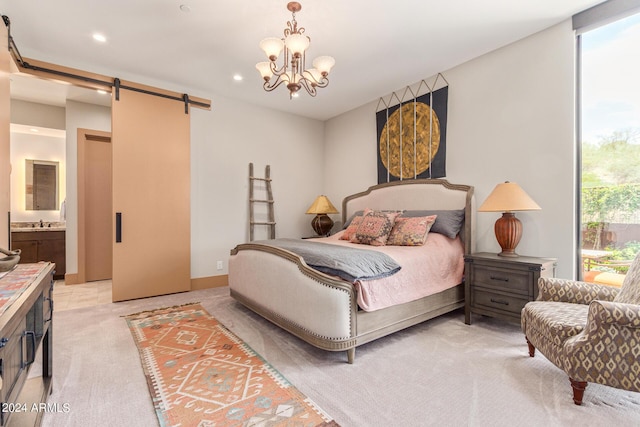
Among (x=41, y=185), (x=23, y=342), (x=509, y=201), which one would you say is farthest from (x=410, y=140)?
(x=41, y=185)

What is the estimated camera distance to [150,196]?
386 centimetres

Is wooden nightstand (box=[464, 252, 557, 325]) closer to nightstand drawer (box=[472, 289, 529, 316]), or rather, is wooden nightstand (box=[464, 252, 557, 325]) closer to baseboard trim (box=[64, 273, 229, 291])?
nightstand drawer (box=[472, 289, 529, 316])

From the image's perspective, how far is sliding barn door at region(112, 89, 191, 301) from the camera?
3.66 meters

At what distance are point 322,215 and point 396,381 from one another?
10.8 ft

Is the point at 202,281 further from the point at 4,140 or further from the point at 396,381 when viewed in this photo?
the point at 396,381

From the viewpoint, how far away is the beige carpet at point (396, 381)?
1595 millimetres

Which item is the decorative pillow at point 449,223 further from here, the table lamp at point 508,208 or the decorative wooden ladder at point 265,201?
the decorative wooden ladder at point 265,201

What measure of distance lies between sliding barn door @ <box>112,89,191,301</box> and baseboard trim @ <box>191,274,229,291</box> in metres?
0.14

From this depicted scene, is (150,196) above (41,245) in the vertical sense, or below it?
above

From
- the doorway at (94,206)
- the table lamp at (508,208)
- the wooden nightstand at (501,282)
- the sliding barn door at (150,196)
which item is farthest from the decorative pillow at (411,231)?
the doorway at (94,206)

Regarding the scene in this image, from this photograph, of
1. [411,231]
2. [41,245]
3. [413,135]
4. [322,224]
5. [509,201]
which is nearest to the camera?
[509,201]

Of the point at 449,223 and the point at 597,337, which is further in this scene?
the point at 449,223

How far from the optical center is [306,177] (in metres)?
5.43

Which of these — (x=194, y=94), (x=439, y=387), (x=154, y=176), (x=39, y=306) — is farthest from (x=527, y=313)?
(x=194, y=94)
